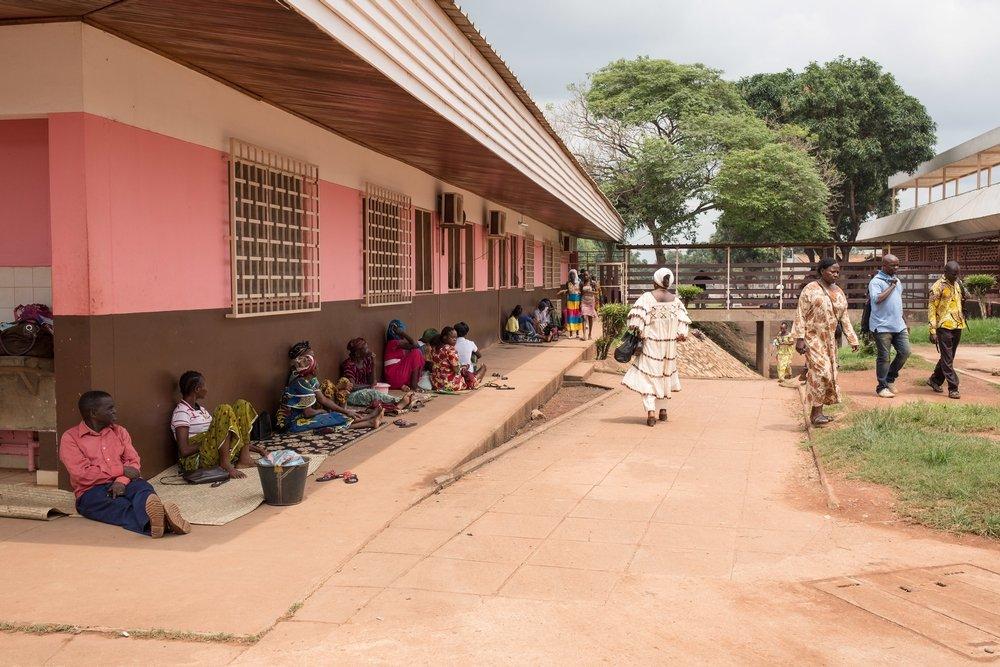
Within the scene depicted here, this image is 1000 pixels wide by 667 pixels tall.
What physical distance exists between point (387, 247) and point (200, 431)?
4997 millimetres

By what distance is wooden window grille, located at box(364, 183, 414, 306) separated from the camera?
988 centimetres

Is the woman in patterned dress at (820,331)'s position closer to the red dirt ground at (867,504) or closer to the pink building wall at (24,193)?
the red dirt ground at (867,504)

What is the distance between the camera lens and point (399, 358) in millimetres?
10133

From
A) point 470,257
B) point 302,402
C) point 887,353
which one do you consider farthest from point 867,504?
point 470,257

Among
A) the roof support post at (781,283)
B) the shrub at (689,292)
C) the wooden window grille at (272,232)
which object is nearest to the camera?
the wooden window grille at (272,232)

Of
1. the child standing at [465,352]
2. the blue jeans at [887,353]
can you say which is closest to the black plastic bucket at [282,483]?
the child standing at [465,352]

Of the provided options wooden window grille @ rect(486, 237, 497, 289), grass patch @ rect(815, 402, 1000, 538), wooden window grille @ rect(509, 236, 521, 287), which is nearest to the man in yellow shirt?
grass patch @ rect(815, 402, 1000, 538)

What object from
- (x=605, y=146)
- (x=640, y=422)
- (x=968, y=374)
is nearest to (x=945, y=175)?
(x=605, y=146)

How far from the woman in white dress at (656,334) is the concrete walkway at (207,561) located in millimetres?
3046

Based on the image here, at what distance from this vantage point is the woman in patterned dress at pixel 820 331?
26.8 ft

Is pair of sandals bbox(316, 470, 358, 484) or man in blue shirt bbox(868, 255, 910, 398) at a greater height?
man in blue shirt bbox(868, 255, 910, 398)

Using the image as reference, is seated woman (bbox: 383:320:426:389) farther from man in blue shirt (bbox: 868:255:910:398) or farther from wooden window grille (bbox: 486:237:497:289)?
wooden window grille (bbox: 486:237:497:289)

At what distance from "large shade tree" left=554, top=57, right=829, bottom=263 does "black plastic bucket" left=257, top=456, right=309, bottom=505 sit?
2735 cm

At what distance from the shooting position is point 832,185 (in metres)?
36.1
